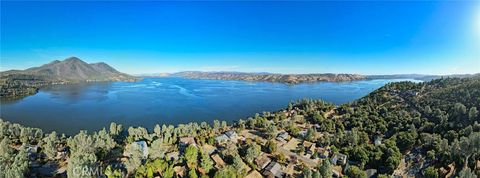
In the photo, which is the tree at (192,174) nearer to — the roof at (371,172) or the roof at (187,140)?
the roof at (187,140)

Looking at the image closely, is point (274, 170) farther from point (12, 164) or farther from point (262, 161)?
point (12, 164)

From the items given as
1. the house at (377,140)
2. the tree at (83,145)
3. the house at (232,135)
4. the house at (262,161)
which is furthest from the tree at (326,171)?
the tree at (83,145)

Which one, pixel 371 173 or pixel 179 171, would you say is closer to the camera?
pixel 179 171

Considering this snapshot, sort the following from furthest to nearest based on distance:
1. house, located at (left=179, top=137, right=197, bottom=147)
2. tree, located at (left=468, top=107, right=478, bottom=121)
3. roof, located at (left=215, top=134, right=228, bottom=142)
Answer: tree, located at (left=468, top=107, right=478, bottom=121), roof, located at (left=215, top=134, right=228, bottom=142), house, located at (left=179, top=137, right=197, bottom=147)

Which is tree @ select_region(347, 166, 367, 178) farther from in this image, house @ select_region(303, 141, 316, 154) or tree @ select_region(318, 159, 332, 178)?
house @ select_region(303, 141, 316, 154)

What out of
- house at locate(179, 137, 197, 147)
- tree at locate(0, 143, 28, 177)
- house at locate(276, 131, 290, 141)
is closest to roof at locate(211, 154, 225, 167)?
house at locate(179, 137, 197, 147)

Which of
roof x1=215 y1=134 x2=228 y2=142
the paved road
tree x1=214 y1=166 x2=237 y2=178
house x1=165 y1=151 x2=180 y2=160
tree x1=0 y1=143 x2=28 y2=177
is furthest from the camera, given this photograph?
roof x1=215 y1=134 x2=228 y2=142

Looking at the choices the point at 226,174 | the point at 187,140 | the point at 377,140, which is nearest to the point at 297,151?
Result: the point at 377,140
